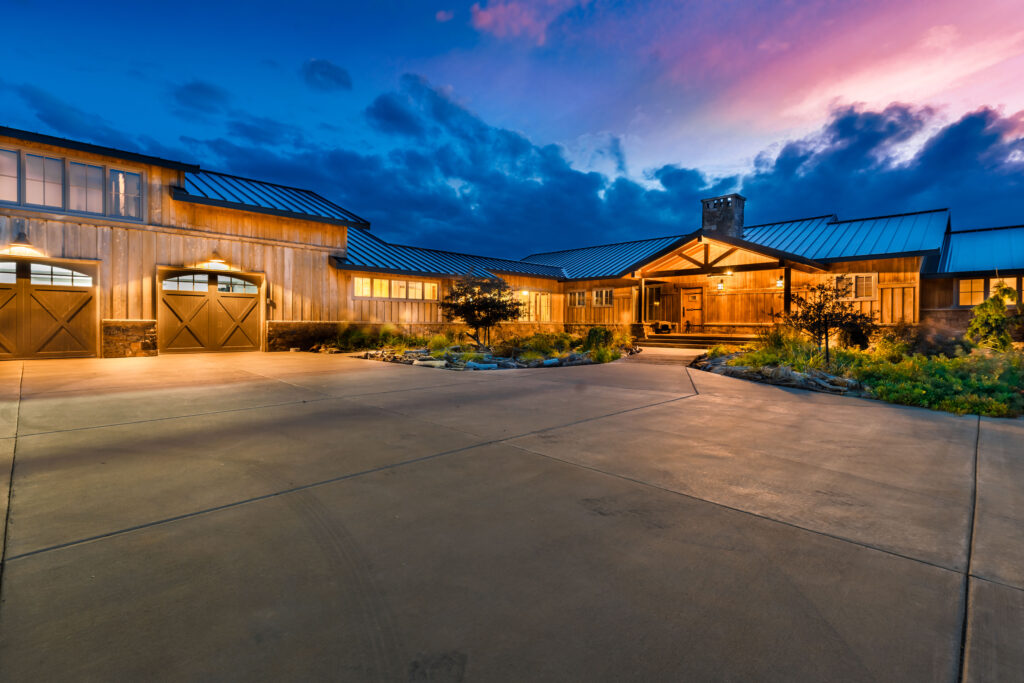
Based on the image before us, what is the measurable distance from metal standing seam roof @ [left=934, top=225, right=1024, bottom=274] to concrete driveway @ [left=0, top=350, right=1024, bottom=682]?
49.6 ft

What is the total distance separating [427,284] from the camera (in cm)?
2089

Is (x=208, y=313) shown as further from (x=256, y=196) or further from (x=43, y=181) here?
(x=43, y=181)

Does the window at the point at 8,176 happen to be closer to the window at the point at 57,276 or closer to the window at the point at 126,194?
the window at the point at 57,276

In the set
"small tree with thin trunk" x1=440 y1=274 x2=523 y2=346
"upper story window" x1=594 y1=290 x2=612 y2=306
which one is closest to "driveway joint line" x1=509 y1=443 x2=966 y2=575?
"small tree with thin trunk" x1=440 y1=274 x2=523 y2=346

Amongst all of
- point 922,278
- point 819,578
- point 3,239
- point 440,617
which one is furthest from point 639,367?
point 3,239

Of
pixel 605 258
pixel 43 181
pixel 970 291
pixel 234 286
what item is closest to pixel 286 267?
pixel 234 286

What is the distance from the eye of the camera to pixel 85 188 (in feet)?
44.5

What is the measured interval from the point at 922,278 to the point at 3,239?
28130 mm

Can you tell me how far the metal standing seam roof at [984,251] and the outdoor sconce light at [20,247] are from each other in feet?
91.1

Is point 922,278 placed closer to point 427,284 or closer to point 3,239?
point 427,284

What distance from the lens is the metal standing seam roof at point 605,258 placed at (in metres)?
22.2

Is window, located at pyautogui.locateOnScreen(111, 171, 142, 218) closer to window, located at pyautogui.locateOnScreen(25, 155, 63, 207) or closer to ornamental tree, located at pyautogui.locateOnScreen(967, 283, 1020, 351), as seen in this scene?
window, located at pyautogui.locateOnScreen(25, 155, 63, 207)

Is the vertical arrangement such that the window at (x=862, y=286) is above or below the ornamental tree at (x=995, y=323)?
above

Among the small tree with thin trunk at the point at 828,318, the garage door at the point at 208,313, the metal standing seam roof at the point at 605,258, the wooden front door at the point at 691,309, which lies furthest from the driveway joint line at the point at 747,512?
the wooden front door at the point at 691,309
